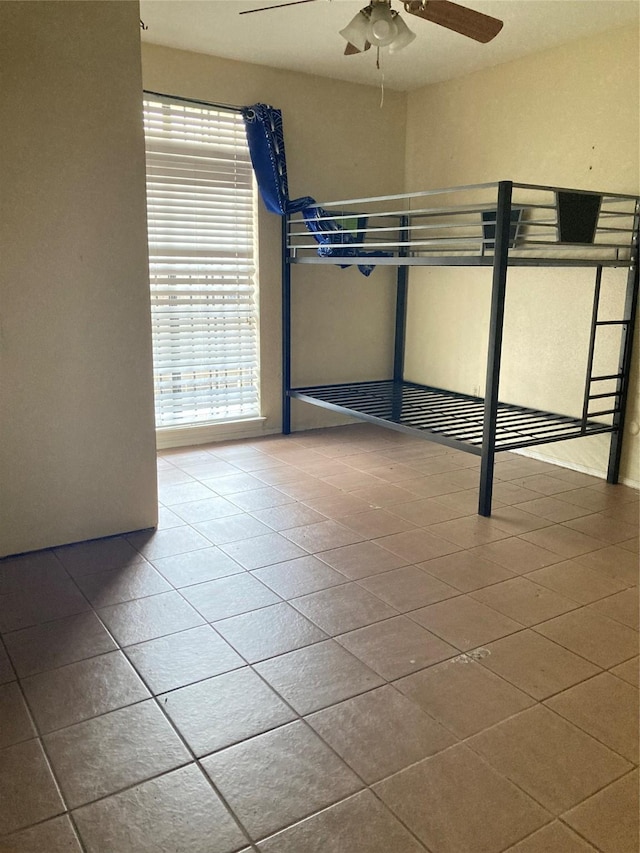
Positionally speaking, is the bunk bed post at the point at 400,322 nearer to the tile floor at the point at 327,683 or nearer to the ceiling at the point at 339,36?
the ceiling at the point at 339,36

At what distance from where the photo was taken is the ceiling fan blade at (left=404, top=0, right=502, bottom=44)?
2.59 metres

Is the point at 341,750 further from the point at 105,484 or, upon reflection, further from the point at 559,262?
the point at 559,262

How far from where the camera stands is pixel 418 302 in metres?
5.32

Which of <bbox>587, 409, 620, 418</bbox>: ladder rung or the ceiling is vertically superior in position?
the ceiling

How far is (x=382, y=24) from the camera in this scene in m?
2.65

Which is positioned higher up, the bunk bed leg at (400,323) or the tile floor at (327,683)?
the bunk bed leg at (400,323)

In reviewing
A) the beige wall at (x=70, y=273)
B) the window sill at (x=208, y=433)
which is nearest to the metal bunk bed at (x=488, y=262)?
the window sill at (x=208, y=433)

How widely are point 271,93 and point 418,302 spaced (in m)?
1.83

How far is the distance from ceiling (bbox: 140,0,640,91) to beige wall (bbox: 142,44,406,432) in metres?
0.14

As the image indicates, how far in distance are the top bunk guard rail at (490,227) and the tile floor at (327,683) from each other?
1358 mm

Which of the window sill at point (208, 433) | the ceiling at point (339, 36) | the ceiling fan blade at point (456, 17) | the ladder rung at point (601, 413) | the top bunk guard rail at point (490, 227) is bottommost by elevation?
the window sill at point (208, 433)

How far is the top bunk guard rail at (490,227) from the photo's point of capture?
3.37 m

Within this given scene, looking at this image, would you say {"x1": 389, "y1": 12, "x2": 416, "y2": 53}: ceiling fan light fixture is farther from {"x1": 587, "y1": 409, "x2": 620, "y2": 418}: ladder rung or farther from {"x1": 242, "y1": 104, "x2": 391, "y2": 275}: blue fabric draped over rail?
{"x1": 587, "y1": 409, "x2": 620, "y2": 418}: ladder rung

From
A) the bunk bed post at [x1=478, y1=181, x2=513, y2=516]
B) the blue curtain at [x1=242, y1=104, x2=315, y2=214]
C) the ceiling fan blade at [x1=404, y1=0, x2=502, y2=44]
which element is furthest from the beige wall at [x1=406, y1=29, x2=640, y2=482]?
the ceiling fan blade at [x1=404, y1=0, x2=502, y2=44]
